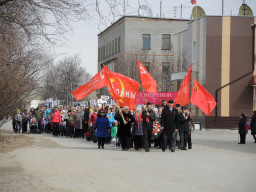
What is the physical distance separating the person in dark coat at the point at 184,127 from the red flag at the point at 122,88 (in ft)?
6.83

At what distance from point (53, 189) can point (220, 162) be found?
640 cm

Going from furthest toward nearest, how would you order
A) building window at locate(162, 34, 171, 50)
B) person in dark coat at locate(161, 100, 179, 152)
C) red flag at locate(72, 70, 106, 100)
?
building window at locate(162, 34, 171, 50) → red flag at locate(72, 70, 106, 100) → person in dark coat at locate(161, 100, 179, 152)

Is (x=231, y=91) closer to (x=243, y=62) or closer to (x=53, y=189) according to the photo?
(x=243, y=62)

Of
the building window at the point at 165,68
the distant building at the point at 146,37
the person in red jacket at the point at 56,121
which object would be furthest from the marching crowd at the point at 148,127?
the distant building at the point at 146,37

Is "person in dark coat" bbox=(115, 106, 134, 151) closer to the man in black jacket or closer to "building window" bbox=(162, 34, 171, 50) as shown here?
the man in black jacket

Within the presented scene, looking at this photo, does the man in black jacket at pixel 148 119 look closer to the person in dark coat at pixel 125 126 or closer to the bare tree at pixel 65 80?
the person in dark coat at pixel 125 126

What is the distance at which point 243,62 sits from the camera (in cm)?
4256

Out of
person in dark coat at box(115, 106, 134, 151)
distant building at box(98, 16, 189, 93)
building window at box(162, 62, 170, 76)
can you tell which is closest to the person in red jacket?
person in dark coat at box(115, 106, 134, 151)

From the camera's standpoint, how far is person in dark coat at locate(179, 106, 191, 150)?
19641 millimetres

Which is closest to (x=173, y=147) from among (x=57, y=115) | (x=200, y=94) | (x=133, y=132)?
(x=133, y=132)

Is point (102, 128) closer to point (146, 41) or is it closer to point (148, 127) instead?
point (148, 127)

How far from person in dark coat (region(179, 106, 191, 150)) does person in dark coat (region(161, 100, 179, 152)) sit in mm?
744

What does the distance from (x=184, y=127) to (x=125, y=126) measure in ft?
7.68

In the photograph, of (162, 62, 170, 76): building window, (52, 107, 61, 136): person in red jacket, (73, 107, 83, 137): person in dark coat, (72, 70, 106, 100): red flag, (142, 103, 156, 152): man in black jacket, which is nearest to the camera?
(142, 103, 156, 152): man in black jacket
